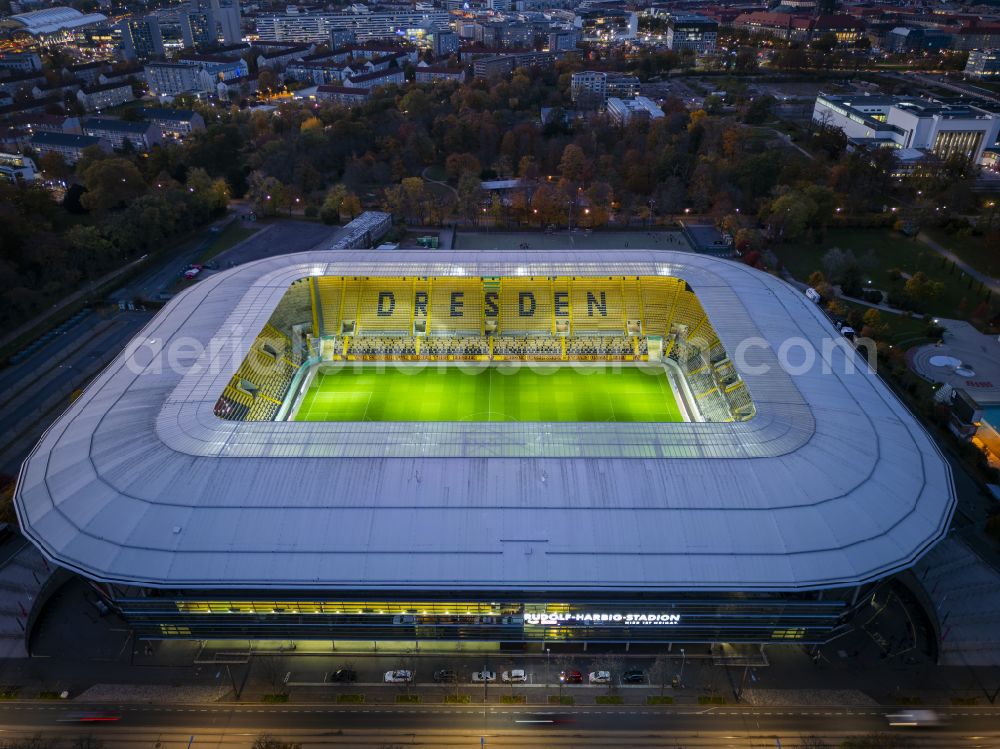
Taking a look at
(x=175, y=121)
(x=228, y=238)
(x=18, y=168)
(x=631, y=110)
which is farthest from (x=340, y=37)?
(x=228, y=238)

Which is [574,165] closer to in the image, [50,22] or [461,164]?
[461,164]

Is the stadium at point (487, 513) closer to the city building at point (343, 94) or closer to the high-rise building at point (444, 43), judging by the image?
the city building at point (343, 94)

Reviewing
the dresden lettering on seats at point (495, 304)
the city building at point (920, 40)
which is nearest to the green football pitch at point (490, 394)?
the dresden lettering on seats at point (495, 304)

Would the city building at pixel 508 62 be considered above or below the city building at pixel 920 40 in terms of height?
below

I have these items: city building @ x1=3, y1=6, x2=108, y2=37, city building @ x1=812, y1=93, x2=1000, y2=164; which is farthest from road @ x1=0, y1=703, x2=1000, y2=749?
city building @ x1=3, y1=6, x2=108, y2=37

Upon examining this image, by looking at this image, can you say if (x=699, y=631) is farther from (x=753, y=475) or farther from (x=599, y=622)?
(x=753, y=475)

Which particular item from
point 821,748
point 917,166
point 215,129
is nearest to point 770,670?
point 821,748
